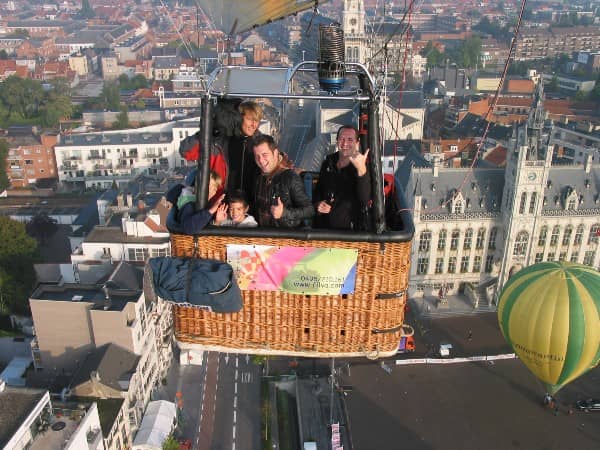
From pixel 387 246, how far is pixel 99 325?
66.3 ft

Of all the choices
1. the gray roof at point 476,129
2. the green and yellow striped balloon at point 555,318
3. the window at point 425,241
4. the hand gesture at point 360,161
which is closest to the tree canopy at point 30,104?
the gray roof at point 476,129

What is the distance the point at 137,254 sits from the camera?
29.6 meters

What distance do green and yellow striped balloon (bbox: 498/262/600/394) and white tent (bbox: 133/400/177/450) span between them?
45.6 feet

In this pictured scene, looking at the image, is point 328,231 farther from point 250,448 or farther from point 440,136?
point 440,136

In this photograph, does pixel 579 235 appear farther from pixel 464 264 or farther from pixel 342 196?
pixel 342 196

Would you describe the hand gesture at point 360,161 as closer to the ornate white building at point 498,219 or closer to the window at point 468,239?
the ornate white building at point 498,219

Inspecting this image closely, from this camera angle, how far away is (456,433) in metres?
23.5

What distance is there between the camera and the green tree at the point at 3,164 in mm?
53000

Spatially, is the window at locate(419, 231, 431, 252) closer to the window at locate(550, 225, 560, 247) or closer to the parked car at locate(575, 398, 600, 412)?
the window at locate(550, 225, 560, 247)

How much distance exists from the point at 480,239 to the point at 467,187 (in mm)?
3165

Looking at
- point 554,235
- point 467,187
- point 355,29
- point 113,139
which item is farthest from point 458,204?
point 355,29

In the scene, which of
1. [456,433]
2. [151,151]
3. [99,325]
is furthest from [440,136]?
[99,325]

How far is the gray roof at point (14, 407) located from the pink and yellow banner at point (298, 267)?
13.0 m

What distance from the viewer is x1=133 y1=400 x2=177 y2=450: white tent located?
2234 centimetres
